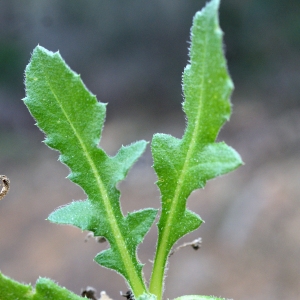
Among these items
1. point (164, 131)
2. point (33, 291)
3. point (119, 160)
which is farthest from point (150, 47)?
point (33, 291)

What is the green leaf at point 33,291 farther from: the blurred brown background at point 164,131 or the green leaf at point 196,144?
the blurred brown background at point 164,131

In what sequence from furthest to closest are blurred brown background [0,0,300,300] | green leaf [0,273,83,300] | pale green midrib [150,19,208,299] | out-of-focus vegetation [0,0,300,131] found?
out-of-focus vegetation [0,0,300,131] → blurred brown background [0,0,300,300] → pale green midrib [150,19,208,299] → green leaf [0,273,83,300]

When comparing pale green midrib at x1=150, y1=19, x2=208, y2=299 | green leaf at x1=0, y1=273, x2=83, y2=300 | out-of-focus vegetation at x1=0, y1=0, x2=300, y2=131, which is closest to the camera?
green leaf at x1=0, y1=273, x2=83, y2=300

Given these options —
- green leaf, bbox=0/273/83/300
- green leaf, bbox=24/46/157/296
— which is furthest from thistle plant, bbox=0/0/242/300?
green leaf, bbox=0/273/83/300

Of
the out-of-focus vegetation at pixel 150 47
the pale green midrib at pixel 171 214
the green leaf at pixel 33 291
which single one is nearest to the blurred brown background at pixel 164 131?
the out-of-focus vegetation at pixel 150 47


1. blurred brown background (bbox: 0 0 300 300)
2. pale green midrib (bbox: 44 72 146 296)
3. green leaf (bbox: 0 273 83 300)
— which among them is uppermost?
blurred brown background (bbox: 0 0 300 300)

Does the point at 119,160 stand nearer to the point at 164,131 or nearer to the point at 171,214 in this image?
the point at 171,214

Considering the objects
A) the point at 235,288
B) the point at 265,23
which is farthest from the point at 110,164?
the point at 265,23

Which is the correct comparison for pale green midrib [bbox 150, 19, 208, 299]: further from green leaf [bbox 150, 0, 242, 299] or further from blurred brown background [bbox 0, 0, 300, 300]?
blurred brown background [bbox 0, 0, 300, 300]
